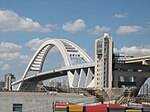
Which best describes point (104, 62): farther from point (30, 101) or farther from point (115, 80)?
point (30, 101)

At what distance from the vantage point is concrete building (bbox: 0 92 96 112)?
1868 inches

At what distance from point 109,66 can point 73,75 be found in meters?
19.8

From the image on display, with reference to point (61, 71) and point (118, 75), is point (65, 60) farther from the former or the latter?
point (118, 75)

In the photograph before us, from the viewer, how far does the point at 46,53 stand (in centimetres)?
12550

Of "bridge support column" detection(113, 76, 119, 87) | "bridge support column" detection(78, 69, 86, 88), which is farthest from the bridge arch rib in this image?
"bridge support column" detection(113, 76, 119, 87)

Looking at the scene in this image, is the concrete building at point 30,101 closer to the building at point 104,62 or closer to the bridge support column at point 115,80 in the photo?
the building at point 104,62

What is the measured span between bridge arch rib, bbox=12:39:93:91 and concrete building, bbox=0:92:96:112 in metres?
47.8

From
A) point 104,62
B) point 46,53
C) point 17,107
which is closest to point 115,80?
point 104,62

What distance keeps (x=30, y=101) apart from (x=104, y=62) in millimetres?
34357

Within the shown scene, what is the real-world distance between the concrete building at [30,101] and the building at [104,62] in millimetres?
29843

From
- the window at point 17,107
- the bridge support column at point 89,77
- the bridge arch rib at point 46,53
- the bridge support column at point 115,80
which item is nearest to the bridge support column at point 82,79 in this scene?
the bridge support column at point 89,77

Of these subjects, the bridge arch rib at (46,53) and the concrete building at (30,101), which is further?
the bridge arch rib at (46,53)

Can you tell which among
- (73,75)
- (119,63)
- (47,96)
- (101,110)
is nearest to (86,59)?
(73,75)

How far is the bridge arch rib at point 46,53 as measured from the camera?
10331 cm
